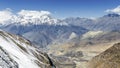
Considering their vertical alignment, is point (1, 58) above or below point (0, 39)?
below

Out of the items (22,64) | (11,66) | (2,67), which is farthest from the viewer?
(22,64)

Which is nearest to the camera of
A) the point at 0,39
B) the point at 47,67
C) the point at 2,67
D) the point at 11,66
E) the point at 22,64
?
the point at 2,67

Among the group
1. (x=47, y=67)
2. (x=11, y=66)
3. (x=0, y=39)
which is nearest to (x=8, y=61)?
(x=11, y=66)

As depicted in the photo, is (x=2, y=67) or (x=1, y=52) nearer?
(x=2, y=67)

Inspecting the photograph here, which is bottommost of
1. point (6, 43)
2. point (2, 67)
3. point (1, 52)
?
point (2, 67)

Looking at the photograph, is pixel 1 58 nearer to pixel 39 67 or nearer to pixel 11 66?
pixel 11 66

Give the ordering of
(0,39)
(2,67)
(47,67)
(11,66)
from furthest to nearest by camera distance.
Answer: (47,67)
(0,39)
(11,66)
(2,67)

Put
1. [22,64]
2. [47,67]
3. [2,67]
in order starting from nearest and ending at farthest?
[2,67] → [22,64] → [47,67]

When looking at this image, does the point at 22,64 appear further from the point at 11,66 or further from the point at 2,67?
the point at 2,67

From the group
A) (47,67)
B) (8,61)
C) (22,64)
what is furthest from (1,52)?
(47,67)
